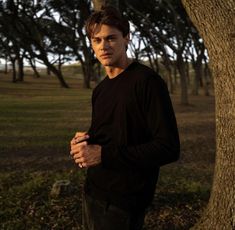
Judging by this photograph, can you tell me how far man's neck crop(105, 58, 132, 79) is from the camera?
2.17m

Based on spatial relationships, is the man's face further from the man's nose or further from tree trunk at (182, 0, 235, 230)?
tree trunk at (182, 0, 235, 230)

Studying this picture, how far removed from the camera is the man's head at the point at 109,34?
2107mm

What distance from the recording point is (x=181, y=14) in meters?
27.4

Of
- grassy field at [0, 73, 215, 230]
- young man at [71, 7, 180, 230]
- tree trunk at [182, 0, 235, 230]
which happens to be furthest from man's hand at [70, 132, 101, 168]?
grassy field at [0, 73, 215, 230]

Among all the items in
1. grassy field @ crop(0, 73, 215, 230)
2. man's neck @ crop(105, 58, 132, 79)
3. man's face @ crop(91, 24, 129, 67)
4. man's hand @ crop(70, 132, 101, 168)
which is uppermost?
man's face @ crop(91, 24, 129, 67)

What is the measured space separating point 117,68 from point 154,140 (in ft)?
1.68

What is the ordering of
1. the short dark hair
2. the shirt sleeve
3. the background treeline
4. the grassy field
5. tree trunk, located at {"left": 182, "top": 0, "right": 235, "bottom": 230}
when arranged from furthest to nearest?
the background treeline → the grassy field → tree trunk, located at {"left": 182, "top": 0, "right": 235, "bottom": 230} → the short dark hair → the shirt sleeve

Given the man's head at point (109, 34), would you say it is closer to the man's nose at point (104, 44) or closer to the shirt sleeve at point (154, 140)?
the man's nose at point (104, 44)

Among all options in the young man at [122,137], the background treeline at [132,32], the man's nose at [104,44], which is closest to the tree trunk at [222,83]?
the young man at [122,137]

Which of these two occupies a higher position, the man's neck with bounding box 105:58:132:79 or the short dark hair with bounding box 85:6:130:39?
the short dark hair with bounding box 85:6:130:39

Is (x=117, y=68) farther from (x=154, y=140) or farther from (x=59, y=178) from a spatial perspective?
(x=59, y=178)

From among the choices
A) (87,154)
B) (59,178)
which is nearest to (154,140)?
(87,154)

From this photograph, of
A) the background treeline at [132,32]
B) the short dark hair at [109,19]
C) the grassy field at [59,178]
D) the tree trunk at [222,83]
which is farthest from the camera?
the background treeline at [132,32]

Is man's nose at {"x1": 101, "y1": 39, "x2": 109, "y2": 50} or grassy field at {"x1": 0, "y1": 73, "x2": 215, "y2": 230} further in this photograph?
grassy field at {"x1": 0, "y1": 73, "x2": 215, "y2": 230}
